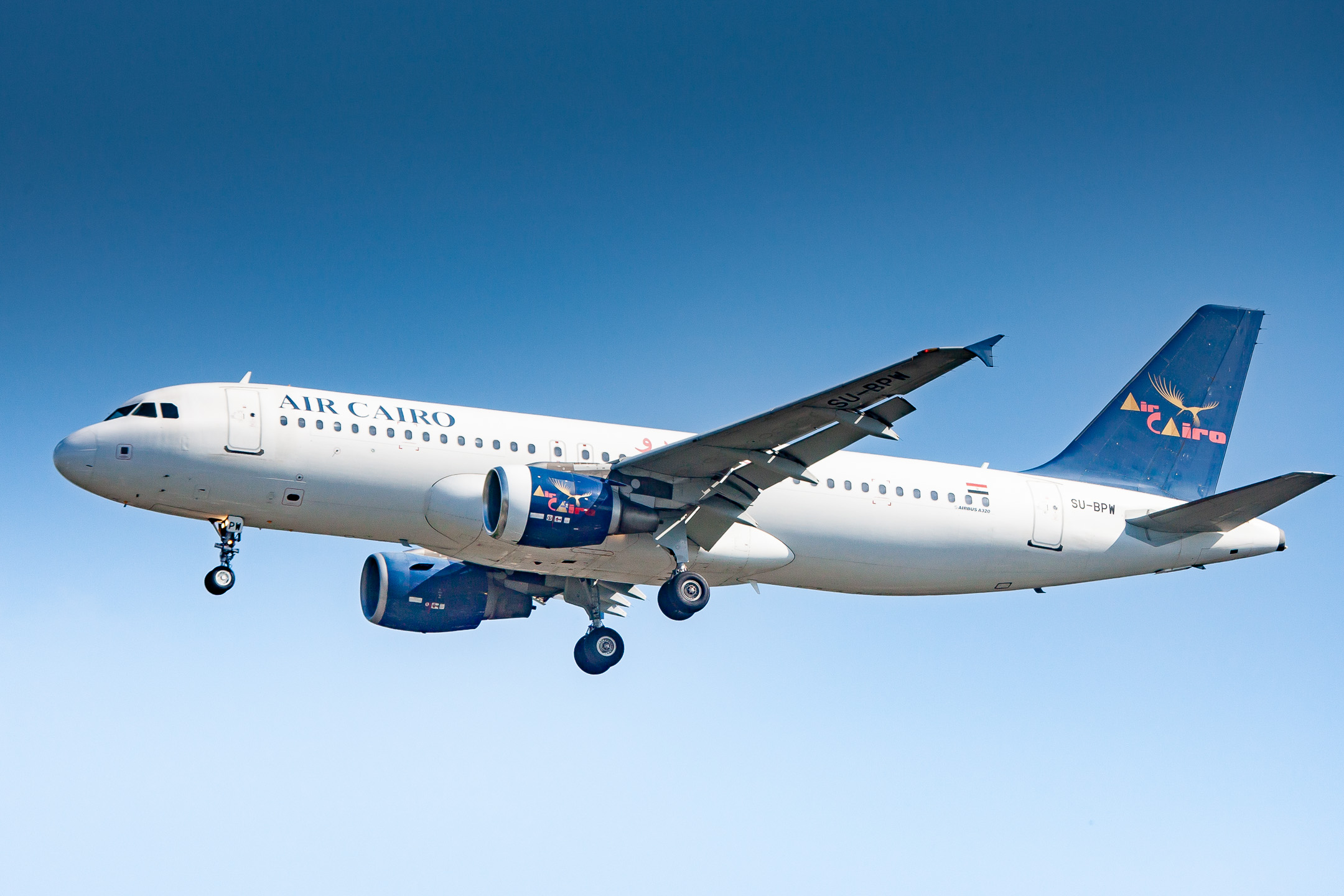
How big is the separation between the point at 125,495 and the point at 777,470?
1247 cm

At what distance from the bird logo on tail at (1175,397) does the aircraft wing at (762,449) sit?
499 inches

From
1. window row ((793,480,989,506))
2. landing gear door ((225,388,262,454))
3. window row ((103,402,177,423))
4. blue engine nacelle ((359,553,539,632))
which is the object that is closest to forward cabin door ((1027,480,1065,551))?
window row ((793,480,989,506))

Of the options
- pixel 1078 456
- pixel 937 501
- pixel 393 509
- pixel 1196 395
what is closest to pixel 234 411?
pixel 393 509

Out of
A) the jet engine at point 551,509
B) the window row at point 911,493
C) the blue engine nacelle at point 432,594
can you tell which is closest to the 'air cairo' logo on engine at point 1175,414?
the window row at point 911,493

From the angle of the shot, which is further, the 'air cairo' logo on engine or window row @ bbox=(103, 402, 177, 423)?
the 'air cairo' logo on engine

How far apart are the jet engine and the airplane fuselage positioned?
608 millimetres

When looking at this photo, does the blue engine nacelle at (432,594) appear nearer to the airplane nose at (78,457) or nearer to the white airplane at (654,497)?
the white airplane at (654,497)

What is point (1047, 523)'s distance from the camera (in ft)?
97.2

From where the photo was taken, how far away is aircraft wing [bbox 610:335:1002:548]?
2289 cm

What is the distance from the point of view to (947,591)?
1164 inches

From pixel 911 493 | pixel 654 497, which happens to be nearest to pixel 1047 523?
pixel 911 493

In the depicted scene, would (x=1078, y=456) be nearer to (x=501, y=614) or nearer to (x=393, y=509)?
(x=501, y=614)

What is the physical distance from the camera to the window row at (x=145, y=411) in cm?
2484

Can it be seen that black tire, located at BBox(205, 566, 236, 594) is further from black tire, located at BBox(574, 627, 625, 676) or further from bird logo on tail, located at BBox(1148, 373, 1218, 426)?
bird logo on tail, located at BBox(1148, 373, 1218, 426)
